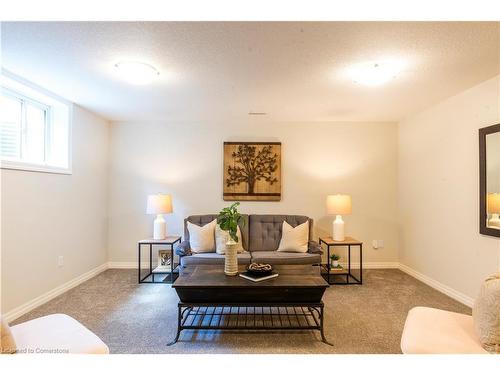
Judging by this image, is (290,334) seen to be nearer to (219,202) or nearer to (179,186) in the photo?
(219,202)

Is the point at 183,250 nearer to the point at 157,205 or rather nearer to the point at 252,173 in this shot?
the point at 157,205

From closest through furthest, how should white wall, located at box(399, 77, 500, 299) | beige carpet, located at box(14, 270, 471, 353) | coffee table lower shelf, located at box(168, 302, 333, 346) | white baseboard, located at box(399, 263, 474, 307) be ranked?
beige carpet, located at box(14, 270, 471, 353), coffee table lower shelf, located at box(168, 302, 333, 346), white wall, located at box(399, 77, 500, 299), white baseboard, located at box(399, 263, 474, 307)

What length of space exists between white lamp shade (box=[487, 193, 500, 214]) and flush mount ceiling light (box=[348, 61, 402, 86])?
1.55 meters

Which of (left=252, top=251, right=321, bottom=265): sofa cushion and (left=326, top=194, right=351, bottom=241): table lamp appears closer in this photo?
(left=252, top=251, right=321, bottom=265): sofa cushion

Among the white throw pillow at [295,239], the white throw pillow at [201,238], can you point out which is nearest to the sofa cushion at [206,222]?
the white throw pillow at [201,238]

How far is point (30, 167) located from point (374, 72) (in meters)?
Answer: 3.55

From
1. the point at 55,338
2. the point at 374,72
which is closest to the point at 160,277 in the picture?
the point at 55,338

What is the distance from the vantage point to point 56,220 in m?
3.05

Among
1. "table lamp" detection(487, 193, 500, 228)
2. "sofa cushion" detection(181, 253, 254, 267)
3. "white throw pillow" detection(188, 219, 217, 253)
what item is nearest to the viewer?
"table lamp" detection(487, 193, 500, 228)

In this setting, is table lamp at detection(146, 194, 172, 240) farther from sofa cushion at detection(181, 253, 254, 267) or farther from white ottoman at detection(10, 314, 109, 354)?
white ottoman at detection(10, 314, 109, 354)

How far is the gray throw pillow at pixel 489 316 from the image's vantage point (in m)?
1.27

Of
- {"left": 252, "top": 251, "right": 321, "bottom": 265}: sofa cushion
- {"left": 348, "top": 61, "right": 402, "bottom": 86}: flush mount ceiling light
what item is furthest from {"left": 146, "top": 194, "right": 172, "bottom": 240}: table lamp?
{"left": 348, "top": 61, "right": 402, "bottom": 86}: flush mount ceiling light

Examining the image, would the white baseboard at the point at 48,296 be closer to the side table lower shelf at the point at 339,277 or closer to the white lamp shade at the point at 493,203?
the side table lower shelf at the point at 339,277

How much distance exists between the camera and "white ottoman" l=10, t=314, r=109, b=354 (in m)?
1.28
